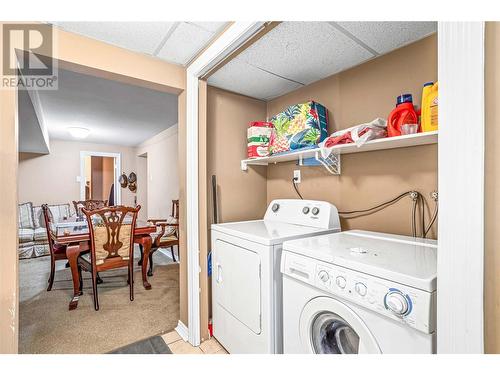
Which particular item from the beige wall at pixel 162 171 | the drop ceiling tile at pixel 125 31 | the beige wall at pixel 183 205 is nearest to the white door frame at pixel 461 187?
the drop ceiling tile at pixel 125 31

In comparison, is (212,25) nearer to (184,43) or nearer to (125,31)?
(184,43)

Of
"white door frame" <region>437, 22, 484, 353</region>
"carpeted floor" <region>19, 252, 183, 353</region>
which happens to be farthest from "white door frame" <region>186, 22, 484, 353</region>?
"carpeted floor" <region>19, 252, 183, 353</region>

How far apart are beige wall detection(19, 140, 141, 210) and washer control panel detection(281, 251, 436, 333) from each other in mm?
6397

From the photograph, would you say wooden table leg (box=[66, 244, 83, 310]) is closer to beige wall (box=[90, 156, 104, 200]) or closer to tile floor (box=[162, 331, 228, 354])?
tile floor (box=[162, 331, 228, 354])

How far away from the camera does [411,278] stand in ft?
2.78

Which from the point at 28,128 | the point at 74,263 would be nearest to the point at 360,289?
the point at 74,263

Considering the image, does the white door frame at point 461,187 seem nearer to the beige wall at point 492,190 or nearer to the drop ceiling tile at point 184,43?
the beige wall at point 492,190

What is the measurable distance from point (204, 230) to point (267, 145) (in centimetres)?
88

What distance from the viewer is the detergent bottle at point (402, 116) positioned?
1351 mm

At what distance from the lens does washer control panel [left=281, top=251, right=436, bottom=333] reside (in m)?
0.81

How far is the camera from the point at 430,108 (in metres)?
1.23

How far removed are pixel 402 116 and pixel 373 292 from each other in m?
0.98

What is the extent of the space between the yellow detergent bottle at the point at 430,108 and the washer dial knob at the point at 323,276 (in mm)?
893
